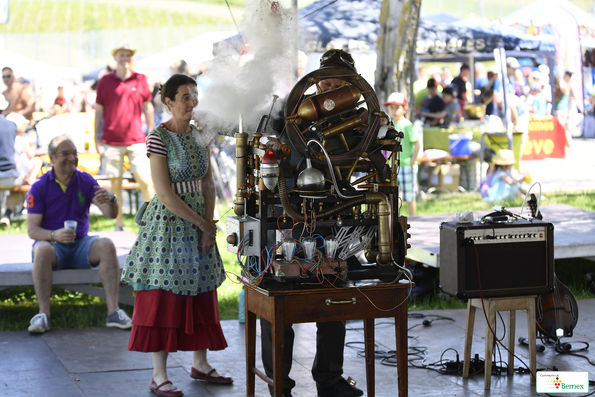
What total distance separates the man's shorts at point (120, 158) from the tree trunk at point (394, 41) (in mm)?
3234

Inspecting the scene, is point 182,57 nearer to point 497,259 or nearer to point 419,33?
point 419,33

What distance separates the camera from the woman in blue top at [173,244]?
3945 millimetres

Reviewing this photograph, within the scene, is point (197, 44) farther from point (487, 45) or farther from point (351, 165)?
point (351, 165)

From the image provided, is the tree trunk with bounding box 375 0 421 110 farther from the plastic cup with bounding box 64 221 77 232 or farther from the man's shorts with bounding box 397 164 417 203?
the plastic cup with bounding box 64 221 77 232

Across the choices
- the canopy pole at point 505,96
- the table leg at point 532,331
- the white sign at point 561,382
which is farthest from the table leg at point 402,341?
the canopy pole at point 505,96

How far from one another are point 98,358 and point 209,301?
102cm

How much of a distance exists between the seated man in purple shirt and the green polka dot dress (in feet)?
4.43

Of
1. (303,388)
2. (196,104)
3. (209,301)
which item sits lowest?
(303,388)

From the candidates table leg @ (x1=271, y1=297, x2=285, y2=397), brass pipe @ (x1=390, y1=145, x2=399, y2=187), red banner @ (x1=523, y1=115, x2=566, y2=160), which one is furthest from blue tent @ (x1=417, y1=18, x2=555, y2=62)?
table leg @ (x1=271, y1=297, x2=285, y2=397)

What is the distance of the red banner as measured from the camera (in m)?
14.3

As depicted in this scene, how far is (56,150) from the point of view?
534 cm

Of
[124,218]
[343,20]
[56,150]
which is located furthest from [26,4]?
[56,150]

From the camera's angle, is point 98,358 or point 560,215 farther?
point 560,215

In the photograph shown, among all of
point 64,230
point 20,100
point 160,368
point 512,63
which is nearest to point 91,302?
point 64,230
